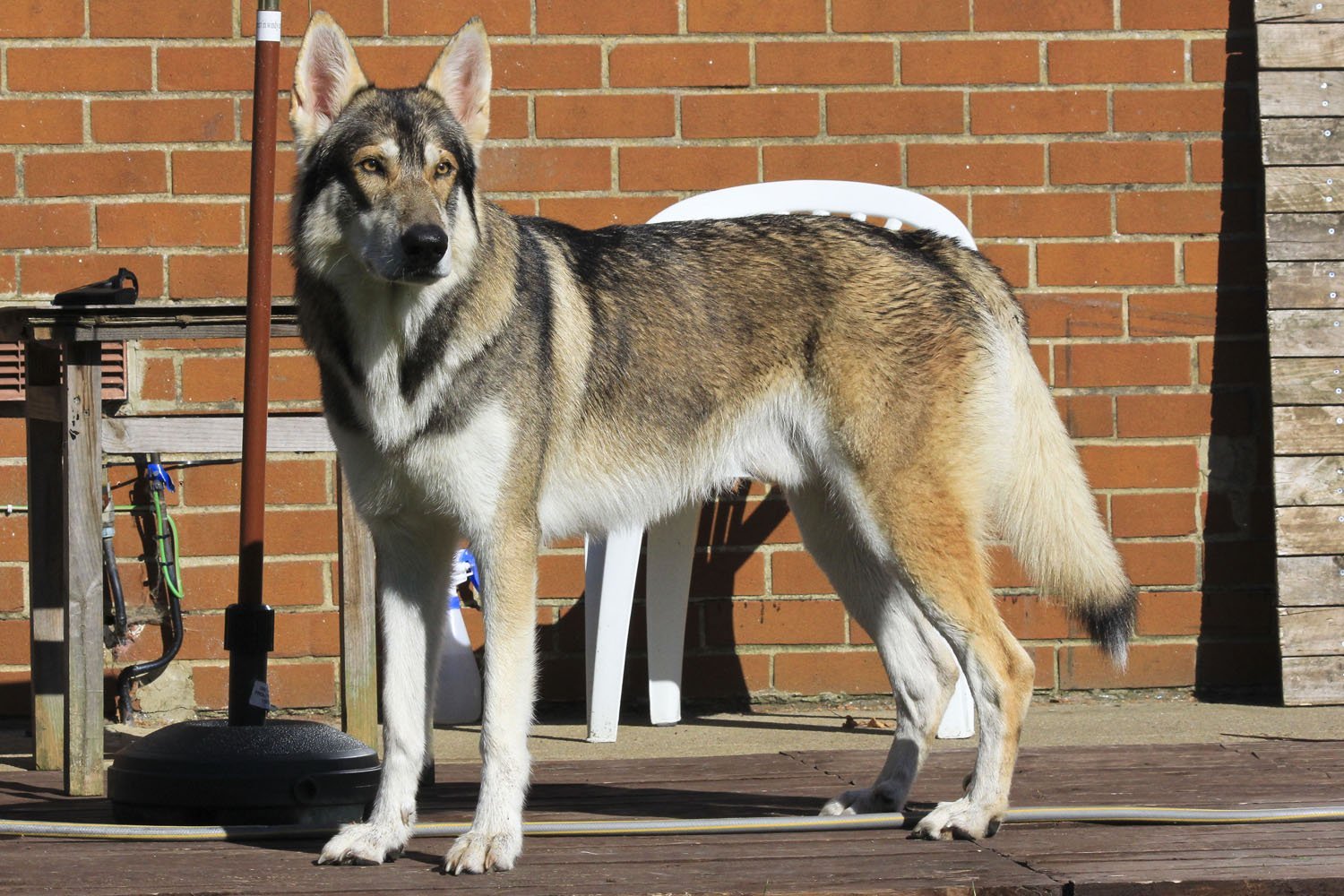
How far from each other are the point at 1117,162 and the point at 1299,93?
68cm

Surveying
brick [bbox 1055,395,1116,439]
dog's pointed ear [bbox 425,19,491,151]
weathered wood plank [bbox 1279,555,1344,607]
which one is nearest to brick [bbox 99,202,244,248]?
dog's pointed ear [bbox 425,19,491,151]

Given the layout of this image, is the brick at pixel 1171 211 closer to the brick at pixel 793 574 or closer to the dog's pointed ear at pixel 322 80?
the brick at pixel 793 574

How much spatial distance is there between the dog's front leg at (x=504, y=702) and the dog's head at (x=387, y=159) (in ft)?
2.06

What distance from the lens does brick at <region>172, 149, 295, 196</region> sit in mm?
5230

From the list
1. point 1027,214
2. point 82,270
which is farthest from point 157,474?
point 1027,214

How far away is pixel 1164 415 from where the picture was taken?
5445 millimetres

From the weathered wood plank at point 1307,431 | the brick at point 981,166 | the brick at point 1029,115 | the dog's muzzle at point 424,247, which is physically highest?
the brick at point 1029,115

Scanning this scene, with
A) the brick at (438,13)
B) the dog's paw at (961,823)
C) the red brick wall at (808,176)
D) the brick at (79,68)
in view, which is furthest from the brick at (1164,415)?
the brick at (79,68)

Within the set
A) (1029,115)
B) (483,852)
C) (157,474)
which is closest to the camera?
(483,852)

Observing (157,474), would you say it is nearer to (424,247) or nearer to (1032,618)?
(424,247)

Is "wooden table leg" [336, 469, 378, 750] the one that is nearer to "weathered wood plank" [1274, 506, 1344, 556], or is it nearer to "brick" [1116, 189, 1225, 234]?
"brick" [1116, 189, 1225, 234]

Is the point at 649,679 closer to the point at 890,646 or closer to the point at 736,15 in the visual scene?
the point at 890,646

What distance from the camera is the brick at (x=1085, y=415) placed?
5414mm

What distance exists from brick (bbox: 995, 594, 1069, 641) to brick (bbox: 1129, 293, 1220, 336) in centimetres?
106
